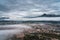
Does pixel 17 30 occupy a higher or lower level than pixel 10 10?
lower

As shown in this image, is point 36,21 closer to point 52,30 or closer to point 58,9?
point 52,30

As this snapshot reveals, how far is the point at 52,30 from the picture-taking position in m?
1.82

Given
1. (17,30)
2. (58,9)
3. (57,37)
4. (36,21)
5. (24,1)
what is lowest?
(57,37)

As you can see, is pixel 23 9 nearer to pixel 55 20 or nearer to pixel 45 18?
pixel 45 18

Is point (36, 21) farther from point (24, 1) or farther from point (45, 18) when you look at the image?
point (24, 1)

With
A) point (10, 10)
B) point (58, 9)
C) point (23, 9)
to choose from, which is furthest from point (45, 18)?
point (10, 10)

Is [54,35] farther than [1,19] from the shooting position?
No

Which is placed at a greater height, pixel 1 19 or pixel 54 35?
pixel 1 19

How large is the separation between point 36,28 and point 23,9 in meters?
0.40

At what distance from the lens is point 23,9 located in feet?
6.35

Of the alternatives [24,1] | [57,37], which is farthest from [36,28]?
[24,1]

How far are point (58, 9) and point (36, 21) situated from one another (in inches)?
17.1

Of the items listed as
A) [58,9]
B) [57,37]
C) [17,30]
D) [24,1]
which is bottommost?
[57,37]

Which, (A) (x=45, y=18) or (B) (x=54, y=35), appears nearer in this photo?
(B) (x=54, y=35)
